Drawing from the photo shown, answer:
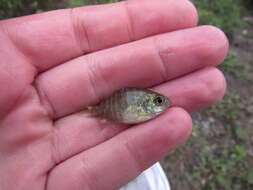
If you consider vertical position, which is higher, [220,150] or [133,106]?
[133,106]

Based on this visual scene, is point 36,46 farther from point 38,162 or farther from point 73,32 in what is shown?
point 38,162

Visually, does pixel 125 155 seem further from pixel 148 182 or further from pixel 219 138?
pixel 219 138

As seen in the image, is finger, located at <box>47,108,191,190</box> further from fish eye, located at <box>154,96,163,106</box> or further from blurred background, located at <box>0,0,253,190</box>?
blurred background, located at <box>0,0,253,190</box>

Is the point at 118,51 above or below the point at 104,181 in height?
above

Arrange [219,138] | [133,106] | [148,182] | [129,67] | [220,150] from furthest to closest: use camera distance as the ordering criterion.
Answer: [219,138], [220,150], [148,182], [129,67], [133,106]

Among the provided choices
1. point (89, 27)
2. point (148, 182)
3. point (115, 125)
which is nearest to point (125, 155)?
point (115, 125)

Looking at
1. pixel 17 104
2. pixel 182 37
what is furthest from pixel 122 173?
pixel 182 37

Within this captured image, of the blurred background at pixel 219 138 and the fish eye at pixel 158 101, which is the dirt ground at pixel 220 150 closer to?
the blurred background at pixel 219 138

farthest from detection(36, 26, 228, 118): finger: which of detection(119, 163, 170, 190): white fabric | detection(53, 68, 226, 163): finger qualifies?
detection(119, 163, 170, 190): white fabric
